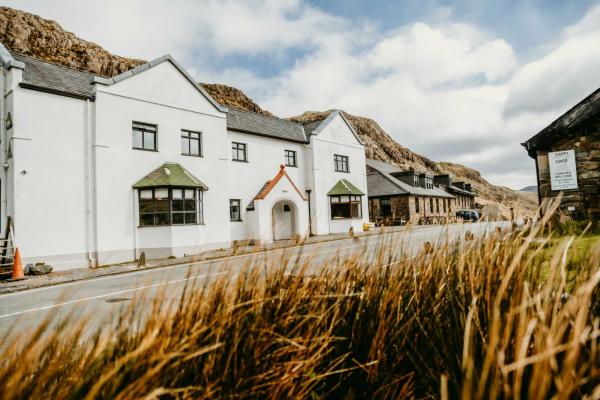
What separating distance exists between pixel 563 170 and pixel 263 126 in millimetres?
17635

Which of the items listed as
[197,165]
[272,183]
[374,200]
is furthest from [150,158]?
[374,200]

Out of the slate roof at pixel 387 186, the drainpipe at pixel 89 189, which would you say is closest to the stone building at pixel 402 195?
the slate roof at pixel 387 186

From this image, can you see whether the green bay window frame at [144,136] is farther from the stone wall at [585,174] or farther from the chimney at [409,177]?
the chimney at [409,177]

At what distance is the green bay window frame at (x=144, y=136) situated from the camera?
1706cm

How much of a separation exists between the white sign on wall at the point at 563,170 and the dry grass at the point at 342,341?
10.4 m

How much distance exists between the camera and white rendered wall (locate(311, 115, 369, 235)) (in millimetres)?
26500

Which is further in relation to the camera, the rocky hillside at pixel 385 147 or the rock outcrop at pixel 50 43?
the rocky hillside at pixel 385 147

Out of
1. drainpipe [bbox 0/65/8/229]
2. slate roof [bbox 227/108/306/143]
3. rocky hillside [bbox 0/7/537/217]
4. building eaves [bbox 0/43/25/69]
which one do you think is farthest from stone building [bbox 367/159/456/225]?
building eaves [bbox 0/43/25/69]

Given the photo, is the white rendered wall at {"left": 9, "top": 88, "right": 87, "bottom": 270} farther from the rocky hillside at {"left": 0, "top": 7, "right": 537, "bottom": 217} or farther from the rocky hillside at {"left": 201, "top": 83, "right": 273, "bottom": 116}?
the rocky hillside at {"left": 201, "top": 83, "right": 273, "bottom": 116}

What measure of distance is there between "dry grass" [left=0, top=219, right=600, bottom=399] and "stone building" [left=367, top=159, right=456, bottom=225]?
37.2 m

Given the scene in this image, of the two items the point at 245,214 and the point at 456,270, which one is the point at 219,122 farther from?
the point at 456,270

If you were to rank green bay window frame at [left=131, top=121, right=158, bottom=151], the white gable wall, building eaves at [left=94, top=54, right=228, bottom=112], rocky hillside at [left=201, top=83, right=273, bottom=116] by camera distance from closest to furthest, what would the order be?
building eaves at [left=94, top=54, right=228, bottom=112] → the white gable wall → green bay window frame at [left=131, top=121, right=158, bottom=151] → rocky hillside at [left=201, top=83, right=273, bottom=116]

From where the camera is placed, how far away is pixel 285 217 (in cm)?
2492

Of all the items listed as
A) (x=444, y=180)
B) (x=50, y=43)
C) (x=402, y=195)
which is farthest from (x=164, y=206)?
(x=50, y=43)
